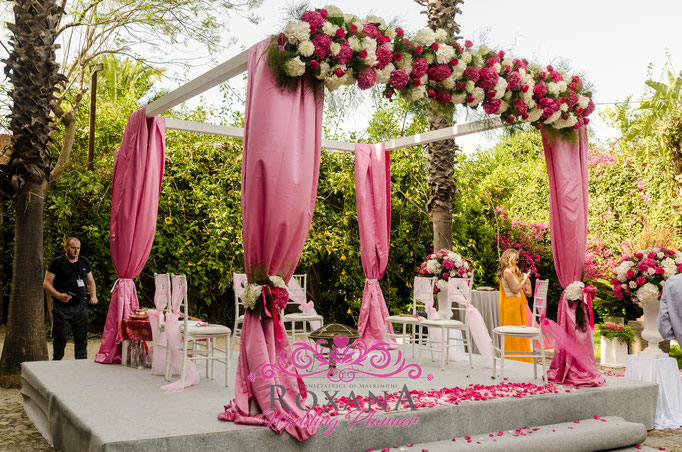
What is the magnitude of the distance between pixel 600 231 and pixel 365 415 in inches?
357

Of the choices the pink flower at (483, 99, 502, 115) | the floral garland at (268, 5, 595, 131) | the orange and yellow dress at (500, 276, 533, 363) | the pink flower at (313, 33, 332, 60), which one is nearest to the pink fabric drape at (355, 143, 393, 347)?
the orange and yellow dress at (500, 276, 533, 363)

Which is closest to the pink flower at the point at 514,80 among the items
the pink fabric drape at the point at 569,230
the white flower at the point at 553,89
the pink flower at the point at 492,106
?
the pink flower at the point at 492,106

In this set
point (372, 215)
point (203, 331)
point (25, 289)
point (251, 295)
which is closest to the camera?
point (251, 295)

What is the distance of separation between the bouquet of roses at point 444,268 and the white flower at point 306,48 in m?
3.81

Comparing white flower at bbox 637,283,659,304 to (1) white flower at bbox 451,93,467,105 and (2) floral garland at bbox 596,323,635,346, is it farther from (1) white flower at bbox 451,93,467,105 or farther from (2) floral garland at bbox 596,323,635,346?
(2) floral garland at bbox 596,323,635,346

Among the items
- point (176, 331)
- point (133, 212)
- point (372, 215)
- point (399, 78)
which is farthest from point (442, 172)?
point (176, 331)

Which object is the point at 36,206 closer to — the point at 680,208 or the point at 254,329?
the point at 254,329

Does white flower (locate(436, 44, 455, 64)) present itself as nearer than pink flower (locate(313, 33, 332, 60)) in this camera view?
No

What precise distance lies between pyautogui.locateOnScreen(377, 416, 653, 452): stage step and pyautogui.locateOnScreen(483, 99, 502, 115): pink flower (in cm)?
253

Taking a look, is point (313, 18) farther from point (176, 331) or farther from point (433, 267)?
point (433, 267)

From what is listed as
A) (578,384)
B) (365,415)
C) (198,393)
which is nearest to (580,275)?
(578,384)

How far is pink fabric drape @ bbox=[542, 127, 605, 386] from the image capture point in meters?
5.24

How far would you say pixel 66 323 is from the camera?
6.45 meters

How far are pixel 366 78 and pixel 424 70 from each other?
561 millimetres
